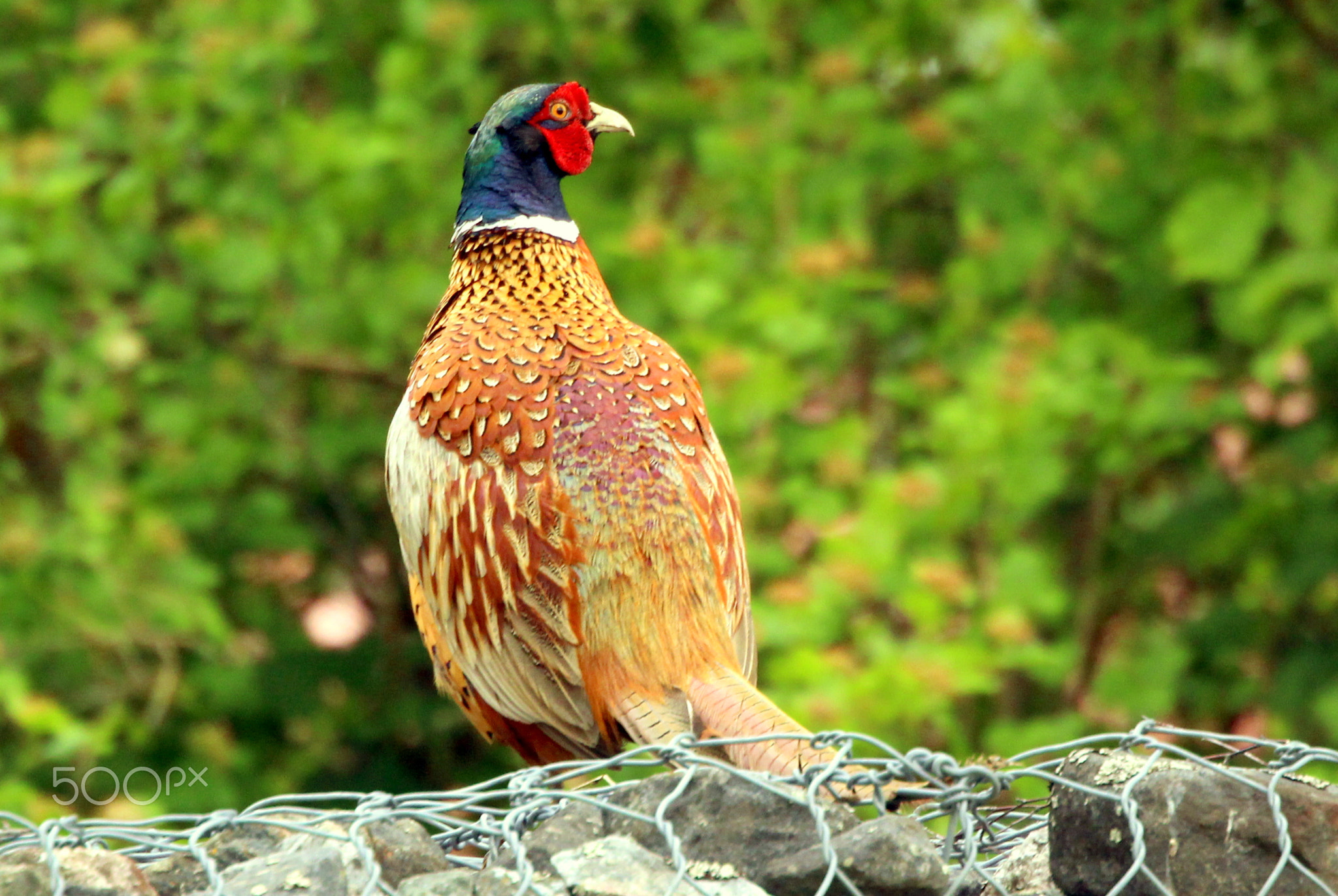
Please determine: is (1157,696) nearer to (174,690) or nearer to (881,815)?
(174,690)

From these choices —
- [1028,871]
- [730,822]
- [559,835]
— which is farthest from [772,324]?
[559,835]

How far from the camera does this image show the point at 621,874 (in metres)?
2.09

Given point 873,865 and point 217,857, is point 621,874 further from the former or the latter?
point 217,857

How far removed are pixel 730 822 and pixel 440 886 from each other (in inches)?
16.0

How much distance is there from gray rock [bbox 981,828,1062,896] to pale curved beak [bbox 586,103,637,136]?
221cm

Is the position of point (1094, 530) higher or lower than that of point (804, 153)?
lower

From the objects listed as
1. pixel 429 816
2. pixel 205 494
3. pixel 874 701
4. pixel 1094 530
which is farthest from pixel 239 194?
pixel 429 816

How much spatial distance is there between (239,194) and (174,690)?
74.9 inches

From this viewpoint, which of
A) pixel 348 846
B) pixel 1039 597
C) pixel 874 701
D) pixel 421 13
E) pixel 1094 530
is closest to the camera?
pixel 348 846

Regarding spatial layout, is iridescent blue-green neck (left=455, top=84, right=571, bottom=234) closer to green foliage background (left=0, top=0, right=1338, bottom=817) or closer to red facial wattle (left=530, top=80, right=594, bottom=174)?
red facial wattle (left=530, top=80, right=594, bottom=174)

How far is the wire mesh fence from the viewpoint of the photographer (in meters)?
2.11

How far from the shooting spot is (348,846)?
85.4 inches

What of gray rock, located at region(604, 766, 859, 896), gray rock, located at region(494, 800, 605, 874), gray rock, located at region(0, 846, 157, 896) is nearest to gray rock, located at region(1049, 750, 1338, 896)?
gray rock, located at region(604, 766, 859, 896)

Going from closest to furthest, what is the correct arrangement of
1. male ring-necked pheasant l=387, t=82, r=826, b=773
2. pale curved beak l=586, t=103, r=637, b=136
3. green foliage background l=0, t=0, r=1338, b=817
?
male ring-necked pheasant l=387, t=82, r=826, b=773, pale curved beak l=586, t=103, r=637, b=136, green foliage background l=0, t=0, r=1338, b=817
